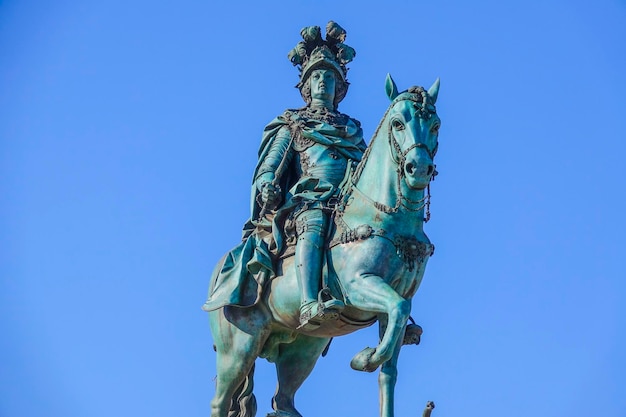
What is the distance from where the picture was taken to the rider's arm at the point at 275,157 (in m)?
20.1

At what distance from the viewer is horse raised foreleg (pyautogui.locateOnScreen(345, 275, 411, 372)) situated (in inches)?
680

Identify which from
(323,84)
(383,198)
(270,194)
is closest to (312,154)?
(270,194)

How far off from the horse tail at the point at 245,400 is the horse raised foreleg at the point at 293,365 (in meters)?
0.30

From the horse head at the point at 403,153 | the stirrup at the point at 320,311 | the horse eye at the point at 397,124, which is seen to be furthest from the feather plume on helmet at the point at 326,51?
the stirrup at the point at 320,311

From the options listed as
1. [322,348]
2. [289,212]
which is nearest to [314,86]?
[289,212]

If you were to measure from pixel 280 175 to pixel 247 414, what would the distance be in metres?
3.23

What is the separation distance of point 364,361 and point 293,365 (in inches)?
123

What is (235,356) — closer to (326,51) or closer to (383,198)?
(383,198)

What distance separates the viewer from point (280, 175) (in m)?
20.1

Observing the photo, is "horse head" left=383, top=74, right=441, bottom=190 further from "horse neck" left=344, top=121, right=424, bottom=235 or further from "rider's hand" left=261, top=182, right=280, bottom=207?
"rider's hand" left=261, top=182, right=280, bottom=207

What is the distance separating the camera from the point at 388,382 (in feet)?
58.4

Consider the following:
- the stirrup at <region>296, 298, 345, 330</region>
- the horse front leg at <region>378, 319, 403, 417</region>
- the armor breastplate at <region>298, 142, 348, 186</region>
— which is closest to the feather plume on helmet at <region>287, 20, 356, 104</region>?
the armor breastplate at <region>298, 142, 348, 186</region>

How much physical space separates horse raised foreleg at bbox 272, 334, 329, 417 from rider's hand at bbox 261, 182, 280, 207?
195cm

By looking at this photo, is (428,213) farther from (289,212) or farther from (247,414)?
(247,414)
